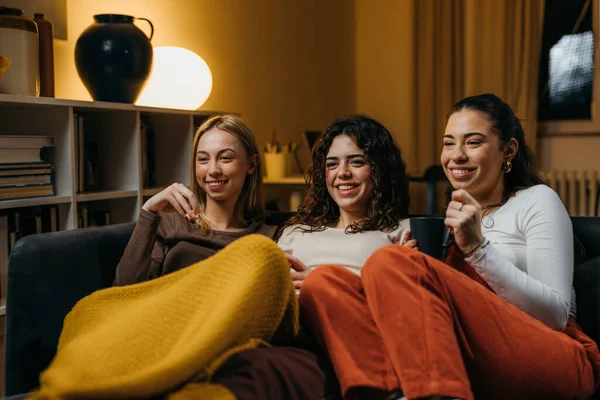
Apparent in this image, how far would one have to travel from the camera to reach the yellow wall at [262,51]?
274cm

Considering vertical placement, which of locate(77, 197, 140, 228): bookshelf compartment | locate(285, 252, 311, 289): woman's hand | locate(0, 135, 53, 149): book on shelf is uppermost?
locate(0, 135, 53, 149): book on shelf

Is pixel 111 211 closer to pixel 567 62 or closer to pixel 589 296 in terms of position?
pixel 589 296

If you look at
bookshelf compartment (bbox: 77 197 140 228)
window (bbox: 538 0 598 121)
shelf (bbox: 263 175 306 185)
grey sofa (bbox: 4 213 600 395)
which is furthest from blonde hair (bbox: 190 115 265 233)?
window (bbox: 538 0 598 121)

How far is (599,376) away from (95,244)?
1203 millimetres

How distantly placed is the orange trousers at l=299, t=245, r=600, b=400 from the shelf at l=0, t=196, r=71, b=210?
0.98 m

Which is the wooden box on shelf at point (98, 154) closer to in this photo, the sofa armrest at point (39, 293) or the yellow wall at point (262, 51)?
the yellow wall at point (262, 51)

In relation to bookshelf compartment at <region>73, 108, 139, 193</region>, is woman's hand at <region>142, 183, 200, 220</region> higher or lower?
lower

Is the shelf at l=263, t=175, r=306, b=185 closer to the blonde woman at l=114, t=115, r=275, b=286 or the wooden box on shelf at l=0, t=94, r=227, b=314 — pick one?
the wooden box on shelf at l=0, t=94, r=227, b=314

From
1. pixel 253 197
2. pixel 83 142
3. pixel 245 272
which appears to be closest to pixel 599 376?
pixel 245 272

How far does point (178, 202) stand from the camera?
5.57 ft

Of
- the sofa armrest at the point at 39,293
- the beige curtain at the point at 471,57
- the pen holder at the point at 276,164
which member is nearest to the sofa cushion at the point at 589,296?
the sofa armrest at the point at 39,293

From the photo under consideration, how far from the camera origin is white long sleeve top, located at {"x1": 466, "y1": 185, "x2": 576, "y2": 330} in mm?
1397

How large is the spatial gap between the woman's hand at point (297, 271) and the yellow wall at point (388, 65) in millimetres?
2975

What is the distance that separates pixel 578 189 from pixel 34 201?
3.29 m
